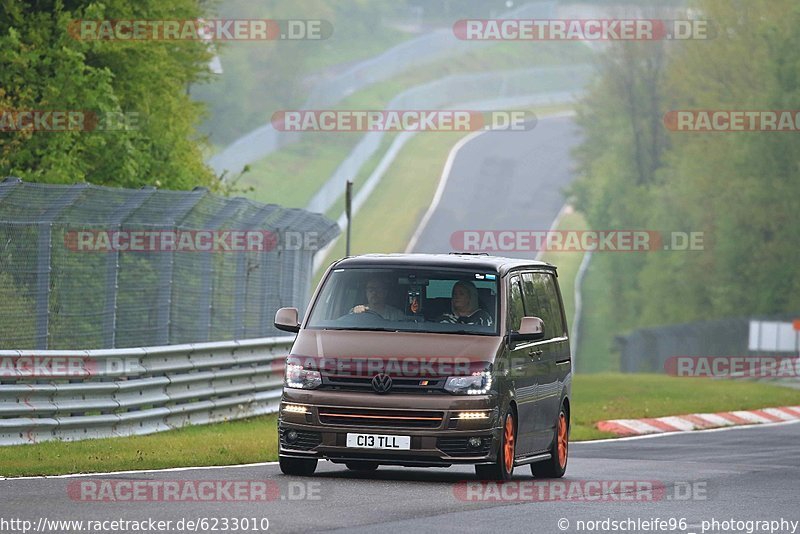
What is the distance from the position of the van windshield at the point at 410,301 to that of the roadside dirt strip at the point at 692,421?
985 cm

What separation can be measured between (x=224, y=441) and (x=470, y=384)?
5136 mm

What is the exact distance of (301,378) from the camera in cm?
1472

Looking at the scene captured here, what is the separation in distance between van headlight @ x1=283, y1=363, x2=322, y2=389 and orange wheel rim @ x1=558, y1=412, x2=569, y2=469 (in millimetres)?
3068

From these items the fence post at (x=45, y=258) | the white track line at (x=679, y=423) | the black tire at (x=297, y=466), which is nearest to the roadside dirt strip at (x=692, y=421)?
the white track line at (x=679, y=423)

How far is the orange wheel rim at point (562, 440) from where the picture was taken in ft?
55.2

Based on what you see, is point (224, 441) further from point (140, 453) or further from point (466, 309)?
point (466, 309)

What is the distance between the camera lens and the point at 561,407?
1708cm

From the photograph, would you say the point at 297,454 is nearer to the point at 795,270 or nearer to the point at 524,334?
the point at 524,334

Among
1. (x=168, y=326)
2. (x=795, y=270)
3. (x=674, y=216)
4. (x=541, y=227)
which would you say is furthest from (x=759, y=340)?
(x=168, y=326)

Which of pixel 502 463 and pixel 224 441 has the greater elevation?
pixel 502 463

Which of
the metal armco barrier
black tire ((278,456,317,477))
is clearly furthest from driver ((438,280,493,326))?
the metal armco barrier

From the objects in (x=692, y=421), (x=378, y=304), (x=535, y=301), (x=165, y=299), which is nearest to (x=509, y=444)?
(x=378, y=304)

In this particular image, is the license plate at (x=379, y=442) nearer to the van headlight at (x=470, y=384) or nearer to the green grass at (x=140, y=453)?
the van headlight at (x=470, y=384)

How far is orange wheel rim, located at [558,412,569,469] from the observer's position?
663 inches
